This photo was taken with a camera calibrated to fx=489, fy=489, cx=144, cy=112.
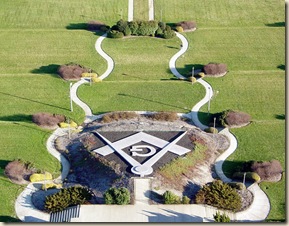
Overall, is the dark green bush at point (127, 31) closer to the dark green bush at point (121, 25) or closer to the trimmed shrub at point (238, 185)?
the dark green bush at point (121, 25)

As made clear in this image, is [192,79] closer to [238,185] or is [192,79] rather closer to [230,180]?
[230,180]

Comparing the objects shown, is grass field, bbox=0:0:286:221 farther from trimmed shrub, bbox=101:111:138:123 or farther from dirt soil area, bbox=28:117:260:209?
dirt soil area, bbox=28:117:260:209

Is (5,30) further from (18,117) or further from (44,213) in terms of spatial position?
(44,213)

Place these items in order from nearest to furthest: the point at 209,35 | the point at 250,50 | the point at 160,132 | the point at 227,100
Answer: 1. the point at 160,132
2. the point at 227,100
3. the point at 250,50
4. the point at 209,35

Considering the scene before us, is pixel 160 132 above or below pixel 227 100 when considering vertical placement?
below

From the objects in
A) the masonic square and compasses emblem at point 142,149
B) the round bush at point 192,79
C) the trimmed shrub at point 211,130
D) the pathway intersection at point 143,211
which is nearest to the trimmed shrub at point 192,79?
the round bush at point 192,79

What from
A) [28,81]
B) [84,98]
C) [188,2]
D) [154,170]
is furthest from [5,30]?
[154,170]
